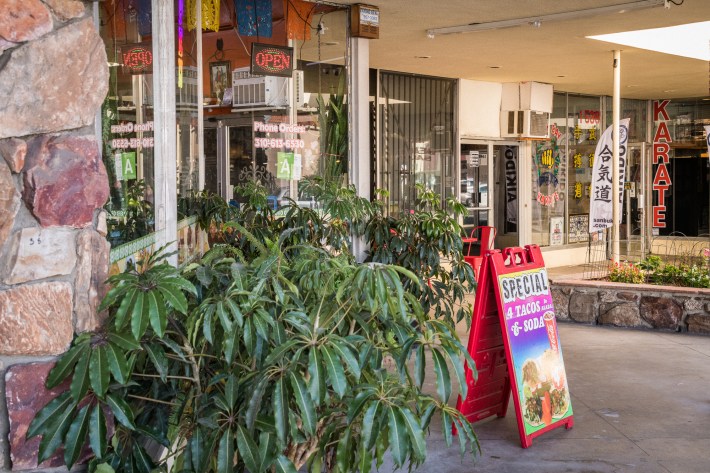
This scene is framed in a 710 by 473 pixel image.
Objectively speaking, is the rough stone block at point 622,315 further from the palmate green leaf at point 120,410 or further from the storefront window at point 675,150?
the storefront window at point 675,150

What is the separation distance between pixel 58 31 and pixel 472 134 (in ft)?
36.2

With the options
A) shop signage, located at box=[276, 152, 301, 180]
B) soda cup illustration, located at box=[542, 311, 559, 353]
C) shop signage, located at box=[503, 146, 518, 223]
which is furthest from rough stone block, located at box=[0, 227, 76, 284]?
shop signage, located at box=[503, 146, 518, 223]

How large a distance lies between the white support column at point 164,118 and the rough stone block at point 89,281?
1153 millimetres

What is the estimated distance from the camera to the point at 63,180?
2574 mm

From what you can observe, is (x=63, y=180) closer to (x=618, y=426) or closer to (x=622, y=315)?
(x=618, y=426)

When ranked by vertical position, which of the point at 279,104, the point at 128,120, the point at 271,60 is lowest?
the point at 128,120

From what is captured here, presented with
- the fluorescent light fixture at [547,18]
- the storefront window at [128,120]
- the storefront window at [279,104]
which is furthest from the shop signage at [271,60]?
the storefront window at [128,120]

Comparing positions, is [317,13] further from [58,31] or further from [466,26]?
[58,31]

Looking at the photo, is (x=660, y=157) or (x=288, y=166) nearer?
(x=288, y=166)

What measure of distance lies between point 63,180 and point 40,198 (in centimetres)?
9

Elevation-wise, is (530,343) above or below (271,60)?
below

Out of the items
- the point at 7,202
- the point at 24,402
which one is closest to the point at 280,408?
the point at 24,402

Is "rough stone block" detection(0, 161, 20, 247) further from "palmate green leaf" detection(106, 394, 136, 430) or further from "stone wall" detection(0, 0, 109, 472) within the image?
"palmate green leaf" detection(106, 394, 136, 430)

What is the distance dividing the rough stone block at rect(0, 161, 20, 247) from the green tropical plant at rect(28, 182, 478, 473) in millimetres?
341
